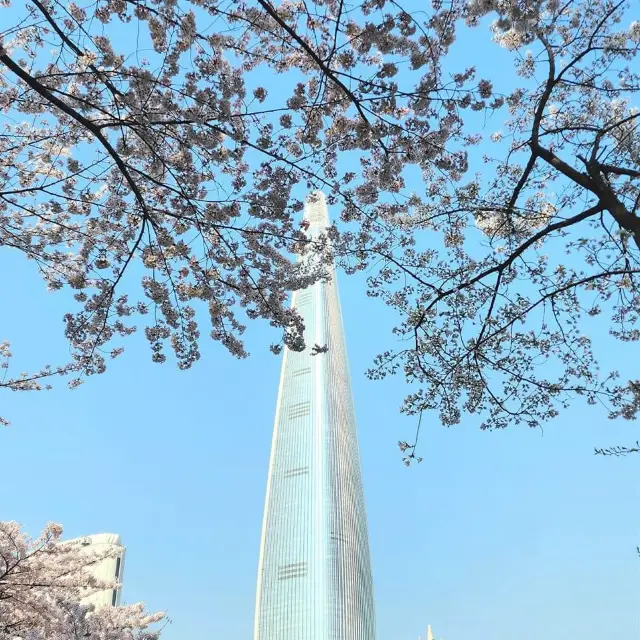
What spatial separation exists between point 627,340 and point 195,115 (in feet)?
14.7

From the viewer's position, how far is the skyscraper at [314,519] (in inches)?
1223

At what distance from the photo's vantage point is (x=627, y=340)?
18.4 ft

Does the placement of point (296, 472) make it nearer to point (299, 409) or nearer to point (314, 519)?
point (314, 519)

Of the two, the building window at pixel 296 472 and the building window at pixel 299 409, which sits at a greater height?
the building window at pixel 299 409

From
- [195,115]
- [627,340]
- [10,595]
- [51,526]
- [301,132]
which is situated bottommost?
[10,595]

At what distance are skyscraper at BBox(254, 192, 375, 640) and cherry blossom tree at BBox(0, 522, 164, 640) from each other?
820 inches

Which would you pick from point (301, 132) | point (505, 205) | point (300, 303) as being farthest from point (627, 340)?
point (300, 303)

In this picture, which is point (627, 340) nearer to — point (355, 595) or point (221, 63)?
point (221, 63)

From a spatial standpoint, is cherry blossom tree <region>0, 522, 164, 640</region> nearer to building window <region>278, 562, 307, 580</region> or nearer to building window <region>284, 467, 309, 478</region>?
building window <region>278, 562, 307, 580</region>

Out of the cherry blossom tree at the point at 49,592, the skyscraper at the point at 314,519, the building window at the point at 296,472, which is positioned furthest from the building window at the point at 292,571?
the cherry blossom tree at the point at 49,592

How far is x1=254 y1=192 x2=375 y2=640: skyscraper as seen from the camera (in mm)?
31062

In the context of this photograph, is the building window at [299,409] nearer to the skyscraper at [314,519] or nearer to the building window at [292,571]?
the skyscraper at [314,519]

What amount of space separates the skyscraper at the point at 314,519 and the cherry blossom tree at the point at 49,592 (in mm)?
20832

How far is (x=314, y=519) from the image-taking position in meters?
33.1
